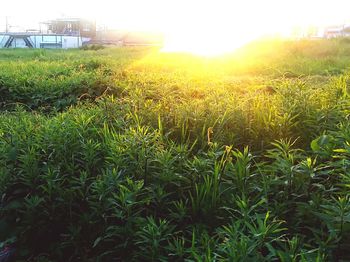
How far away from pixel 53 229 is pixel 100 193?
1.64 feet

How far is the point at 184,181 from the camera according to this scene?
103 inches

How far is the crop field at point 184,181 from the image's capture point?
2111 millimetres

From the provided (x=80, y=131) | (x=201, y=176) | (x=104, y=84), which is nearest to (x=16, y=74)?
(x=104, y=84)

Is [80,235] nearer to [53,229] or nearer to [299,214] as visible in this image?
[53,229]

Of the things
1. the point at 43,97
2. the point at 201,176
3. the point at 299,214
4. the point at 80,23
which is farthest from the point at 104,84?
the point at 80,23

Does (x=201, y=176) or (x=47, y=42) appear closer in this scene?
(x=201, y=176)

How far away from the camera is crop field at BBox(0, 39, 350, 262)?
2111 millimetres

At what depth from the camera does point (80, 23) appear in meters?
49.2

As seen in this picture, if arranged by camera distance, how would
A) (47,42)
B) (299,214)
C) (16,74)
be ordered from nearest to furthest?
(299,214)
(16,74)
(47,42)

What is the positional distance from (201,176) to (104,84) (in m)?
3.64

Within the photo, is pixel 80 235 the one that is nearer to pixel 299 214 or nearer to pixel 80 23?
pixel 299 214

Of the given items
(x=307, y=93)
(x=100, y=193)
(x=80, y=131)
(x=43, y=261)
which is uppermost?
(x=307, y=93)

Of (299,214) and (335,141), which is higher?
(335,141)

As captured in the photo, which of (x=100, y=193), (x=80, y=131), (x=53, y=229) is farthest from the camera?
(x=80, y=131)
